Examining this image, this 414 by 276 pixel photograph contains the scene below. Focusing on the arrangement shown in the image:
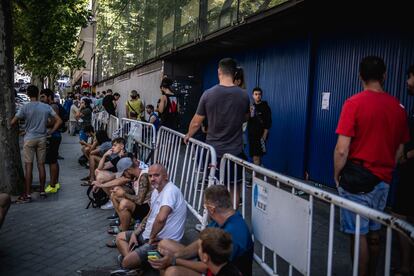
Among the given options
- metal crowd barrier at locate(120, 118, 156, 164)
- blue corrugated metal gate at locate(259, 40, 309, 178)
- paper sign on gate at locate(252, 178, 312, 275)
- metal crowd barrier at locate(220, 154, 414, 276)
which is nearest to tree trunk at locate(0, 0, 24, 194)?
metal crowd barrier at locate(120, 118, 156, 164)

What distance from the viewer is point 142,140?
316 inches

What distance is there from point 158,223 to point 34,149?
452cm

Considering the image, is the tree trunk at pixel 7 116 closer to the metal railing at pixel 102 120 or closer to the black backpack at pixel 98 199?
the black backpack at pixel 98 199

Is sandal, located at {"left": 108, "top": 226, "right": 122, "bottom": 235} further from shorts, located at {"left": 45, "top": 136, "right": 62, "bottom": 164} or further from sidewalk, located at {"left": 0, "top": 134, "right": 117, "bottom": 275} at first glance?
shorts, located at {"left": 45, "top": 136, "right": 62, "bottom": 164}

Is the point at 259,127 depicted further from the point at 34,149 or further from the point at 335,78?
the point at 34,149

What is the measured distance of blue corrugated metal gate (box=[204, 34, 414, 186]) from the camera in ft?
20.4

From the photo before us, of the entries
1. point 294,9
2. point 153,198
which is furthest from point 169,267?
point 294,9

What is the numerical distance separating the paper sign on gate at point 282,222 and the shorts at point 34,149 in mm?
5485

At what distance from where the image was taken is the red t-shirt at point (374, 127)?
319cm

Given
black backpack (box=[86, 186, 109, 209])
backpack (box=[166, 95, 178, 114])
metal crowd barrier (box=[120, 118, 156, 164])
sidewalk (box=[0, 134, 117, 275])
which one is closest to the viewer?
sidewalk (box=[0, 134, 117, 275])

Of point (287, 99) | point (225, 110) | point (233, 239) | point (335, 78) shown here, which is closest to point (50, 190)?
point (225, 110)

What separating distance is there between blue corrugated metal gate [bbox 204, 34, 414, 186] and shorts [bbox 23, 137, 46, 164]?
192 inches

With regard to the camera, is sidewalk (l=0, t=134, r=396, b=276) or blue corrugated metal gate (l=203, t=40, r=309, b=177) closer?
sidewalk (l=0, t=134, r=396, b=276)

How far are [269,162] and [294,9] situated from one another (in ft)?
12.5
